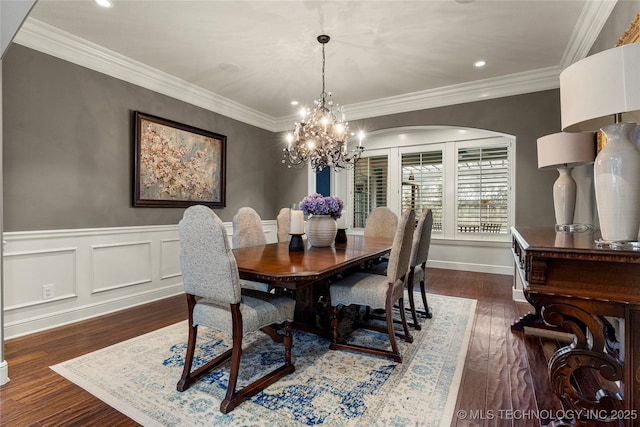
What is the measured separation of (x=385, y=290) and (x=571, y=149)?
1694mm

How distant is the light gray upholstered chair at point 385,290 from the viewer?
7.01 ft

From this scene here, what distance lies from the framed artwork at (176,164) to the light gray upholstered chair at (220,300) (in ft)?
7.24

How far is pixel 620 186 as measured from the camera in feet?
4.11

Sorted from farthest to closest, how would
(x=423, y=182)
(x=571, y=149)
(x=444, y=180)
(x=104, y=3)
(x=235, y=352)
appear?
(x=423, y=182), (x=444, y=180), (x=104, y=3), (x=571, y=149), (x=235, y=352)

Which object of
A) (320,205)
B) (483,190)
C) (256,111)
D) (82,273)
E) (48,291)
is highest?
(256,111)

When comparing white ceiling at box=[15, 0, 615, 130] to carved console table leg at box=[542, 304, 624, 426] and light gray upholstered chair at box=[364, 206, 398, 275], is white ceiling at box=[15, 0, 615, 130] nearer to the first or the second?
light gray upholstered chair at box=[364, 206, 398, 275]

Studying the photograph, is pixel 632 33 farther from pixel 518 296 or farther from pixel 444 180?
pixel 444 180

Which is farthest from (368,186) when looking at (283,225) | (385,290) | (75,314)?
(75,314)

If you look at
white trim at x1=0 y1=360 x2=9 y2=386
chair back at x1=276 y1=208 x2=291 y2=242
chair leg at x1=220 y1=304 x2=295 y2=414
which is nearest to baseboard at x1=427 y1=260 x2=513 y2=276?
chair back at x1=276 y1=208 x2=291 y2=242

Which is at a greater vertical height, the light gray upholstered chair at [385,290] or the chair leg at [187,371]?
the light gray upholstered chair at [385,290]

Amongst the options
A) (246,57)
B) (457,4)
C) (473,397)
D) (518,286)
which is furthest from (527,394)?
(246,57)

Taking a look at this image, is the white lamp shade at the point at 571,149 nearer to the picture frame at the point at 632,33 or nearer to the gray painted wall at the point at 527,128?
the picture frame at the point at 632,33

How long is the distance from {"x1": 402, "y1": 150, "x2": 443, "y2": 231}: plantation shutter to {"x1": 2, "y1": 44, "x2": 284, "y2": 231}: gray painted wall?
13.3 feet

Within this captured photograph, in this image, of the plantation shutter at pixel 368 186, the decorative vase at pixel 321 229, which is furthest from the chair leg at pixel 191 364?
the plantation shutter at pixel 368 186
